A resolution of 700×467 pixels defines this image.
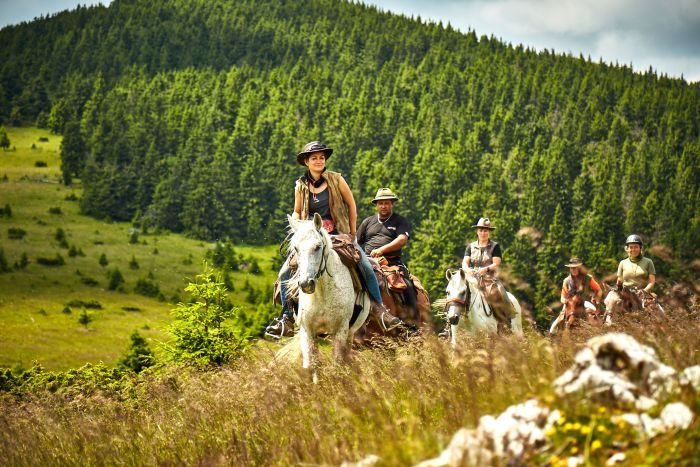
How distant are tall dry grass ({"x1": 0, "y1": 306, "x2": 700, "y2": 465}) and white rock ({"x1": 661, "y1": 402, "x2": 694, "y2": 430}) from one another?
565 millimetres

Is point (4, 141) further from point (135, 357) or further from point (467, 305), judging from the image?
point (467, 305)

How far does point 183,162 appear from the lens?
167375 millimetres

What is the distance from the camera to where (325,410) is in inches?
282

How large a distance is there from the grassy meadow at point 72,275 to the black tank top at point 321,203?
36.2 m

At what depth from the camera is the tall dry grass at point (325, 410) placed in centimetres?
568

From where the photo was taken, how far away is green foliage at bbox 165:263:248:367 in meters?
18.5

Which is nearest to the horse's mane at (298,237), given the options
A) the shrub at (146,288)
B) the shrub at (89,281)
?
the shrub at (146,288)

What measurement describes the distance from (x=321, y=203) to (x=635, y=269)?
7.79 m

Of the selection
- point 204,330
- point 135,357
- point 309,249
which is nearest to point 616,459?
point 309,249

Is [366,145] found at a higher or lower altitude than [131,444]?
higher

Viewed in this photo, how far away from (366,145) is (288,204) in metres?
30.9

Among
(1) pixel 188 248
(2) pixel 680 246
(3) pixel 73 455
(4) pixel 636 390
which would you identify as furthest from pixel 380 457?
(1) pixel 188 248

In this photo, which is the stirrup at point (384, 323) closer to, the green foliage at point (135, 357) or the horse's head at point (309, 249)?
the horse's head at point (309, 249)

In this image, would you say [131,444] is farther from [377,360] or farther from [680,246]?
[680,246]
